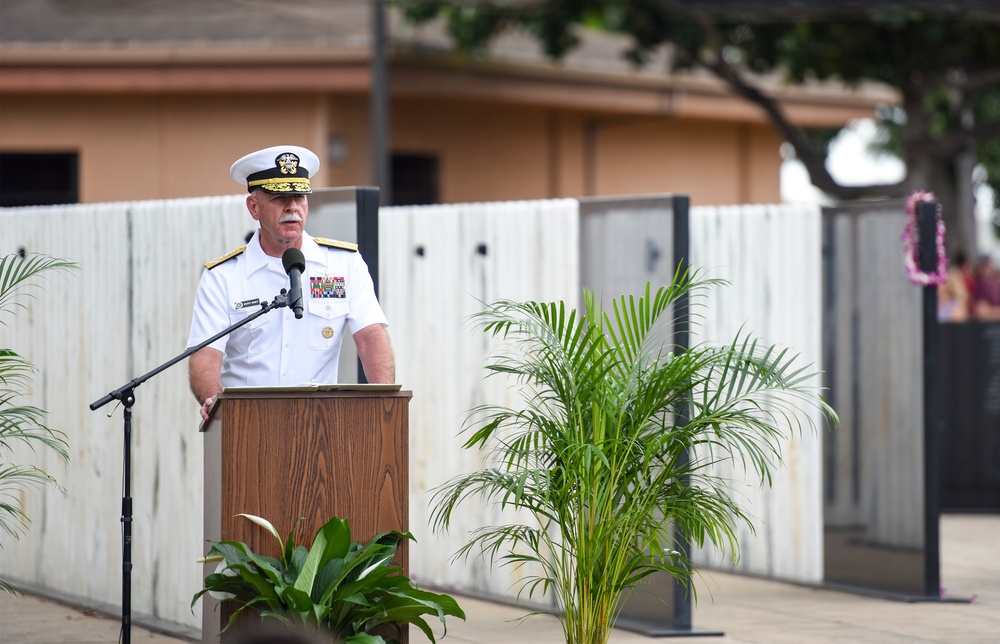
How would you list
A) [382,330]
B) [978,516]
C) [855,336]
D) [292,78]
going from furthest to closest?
1. [292,78]
2. [978,516]
3. [855,336]
4. [382,330]

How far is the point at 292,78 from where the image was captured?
17.0 m

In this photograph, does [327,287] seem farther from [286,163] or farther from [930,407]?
[930,407]

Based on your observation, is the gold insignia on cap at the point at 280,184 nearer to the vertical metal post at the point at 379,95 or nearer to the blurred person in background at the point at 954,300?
the vertical metal post at the point at 379,95

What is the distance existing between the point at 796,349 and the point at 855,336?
0.40 meters

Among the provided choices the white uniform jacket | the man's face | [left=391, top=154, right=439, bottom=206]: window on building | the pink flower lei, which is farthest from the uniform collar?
[left=391, top=154, right=439, bottom=206]: window on building

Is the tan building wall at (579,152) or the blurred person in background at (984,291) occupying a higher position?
the tan building wall at (579,152)

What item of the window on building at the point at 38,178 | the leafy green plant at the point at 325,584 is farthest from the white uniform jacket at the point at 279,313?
the window on building at the point at 38,178

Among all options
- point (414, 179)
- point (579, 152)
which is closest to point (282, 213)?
point (414, 179)

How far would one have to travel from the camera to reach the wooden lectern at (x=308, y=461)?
207 inches

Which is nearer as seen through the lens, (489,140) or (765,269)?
(765,269)

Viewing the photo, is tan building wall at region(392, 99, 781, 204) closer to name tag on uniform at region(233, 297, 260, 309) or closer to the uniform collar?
the uniform collar

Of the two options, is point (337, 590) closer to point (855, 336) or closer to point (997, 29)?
point (855, 336)

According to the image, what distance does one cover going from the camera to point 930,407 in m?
8.90

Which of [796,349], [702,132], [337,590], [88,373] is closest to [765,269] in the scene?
[796,349]
